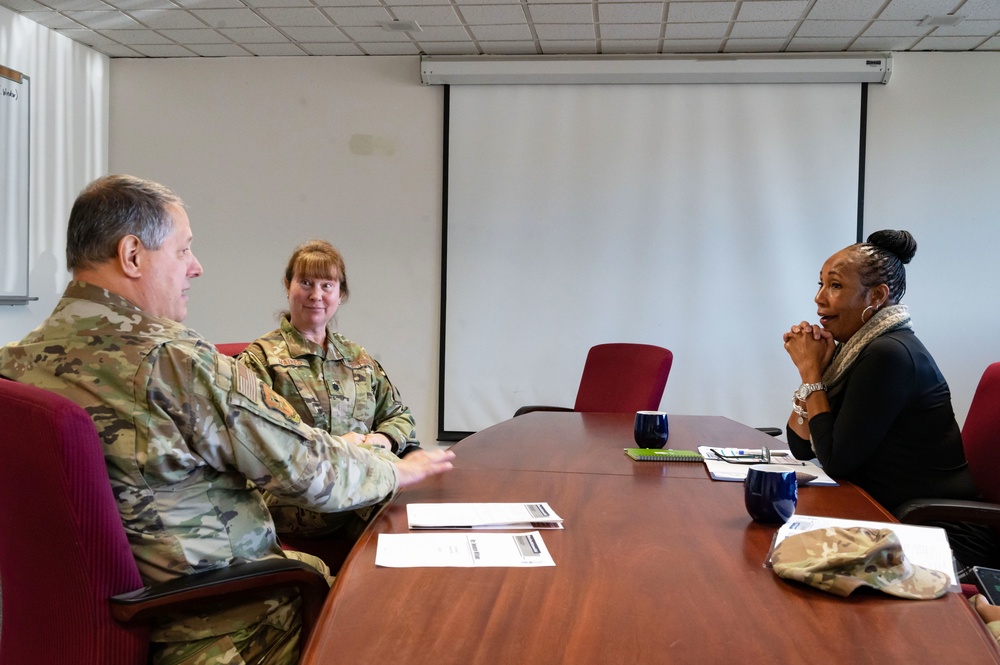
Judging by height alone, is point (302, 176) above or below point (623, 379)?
above

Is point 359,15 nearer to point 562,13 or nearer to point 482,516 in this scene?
point 562,13

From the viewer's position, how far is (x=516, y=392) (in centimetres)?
541

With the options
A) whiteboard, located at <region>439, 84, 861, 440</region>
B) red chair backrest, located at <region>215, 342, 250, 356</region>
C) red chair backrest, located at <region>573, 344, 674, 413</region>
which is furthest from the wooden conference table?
whiteboard, located at <region>439, 84, 861, 440</region>

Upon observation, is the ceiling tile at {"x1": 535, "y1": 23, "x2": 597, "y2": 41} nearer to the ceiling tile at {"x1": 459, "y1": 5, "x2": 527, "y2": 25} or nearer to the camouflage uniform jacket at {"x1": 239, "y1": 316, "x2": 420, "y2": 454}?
the ceiling tile at {"x1": 459, "y1": 5, "x2": 527, "y2": 25}

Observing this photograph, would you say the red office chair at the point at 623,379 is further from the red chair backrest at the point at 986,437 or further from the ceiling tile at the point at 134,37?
the ceiling tile at the point at 134,37

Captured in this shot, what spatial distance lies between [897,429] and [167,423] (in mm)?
1825

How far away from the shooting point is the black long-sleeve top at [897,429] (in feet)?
6.84

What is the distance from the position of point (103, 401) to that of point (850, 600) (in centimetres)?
113

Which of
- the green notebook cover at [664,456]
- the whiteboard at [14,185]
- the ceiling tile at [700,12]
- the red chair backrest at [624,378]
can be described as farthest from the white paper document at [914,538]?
the whiteboard at [14,185]

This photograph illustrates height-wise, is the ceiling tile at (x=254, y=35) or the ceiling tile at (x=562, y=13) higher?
the ceiling tile at (x=562, y=13)

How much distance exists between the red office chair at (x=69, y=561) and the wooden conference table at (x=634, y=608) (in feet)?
0.92

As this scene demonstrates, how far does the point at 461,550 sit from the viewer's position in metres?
1.31

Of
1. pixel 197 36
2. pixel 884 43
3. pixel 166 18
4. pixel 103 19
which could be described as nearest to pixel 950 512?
pixel 884 43

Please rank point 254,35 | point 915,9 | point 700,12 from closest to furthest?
point 915,9 → point 700,12 → point 254,35
